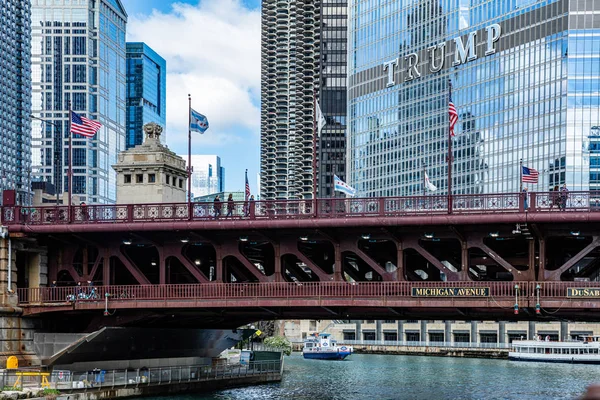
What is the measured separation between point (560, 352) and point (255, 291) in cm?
10418

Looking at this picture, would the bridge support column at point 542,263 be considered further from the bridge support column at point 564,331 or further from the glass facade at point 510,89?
the bridge support column at point 564,331

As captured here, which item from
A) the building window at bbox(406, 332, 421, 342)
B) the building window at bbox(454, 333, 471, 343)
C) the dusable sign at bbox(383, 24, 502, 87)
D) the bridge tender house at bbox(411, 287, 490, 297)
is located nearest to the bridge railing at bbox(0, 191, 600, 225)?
the bridge tender house at bbox(411, 287, 490, 297)

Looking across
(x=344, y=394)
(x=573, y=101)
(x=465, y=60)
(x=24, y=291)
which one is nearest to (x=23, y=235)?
(x=24, y=291)

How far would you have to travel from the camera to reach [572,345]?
147125mm

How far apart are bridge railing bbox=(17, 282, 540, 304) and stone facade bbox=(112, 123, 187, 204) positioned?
56.5ft

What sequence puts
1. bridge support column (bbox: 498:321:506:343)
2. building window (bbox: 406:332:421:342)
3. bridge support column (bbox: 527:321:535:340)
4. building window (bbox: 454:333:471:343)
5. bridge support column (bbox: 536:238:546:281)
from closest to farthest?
bridge support column (bbox: 536:238:546:281) → bridge support column (bbox: 527:321:535:340) → bridge support column (bbox: 498:321:506:343) → building window (bbox: 454:333:471:343) → building window (bbox: 406:332:421:342)

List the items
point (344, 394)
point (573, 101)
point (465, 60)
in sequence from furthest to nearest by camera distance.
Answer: point (465, 60) < point (573, 101) < point (344, 394)

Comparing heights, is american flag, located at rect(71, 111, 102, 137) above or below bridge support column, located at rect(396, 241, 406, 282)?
above

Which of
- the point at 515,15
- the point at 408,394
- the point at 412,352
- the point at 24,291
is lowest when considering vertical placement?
the point at 412,352

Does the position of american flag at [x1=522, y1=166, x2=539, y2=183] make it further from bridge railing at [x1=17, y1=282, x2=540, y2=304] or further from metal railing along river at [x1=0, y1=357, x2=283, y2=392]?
metal railing along river at [x1=0, y1=357, x2=283, y2=392]

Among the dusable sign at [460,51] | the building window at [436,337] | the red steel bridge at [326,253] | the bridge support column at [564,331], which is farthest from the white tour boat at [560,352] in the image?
the red steel bridge at [326,253]

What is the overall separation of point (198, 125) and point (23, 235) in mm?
12196

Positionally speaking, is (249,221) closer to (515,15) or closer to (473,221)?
(473,221)

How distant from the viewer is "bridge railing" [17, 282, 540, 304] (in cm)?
5031
